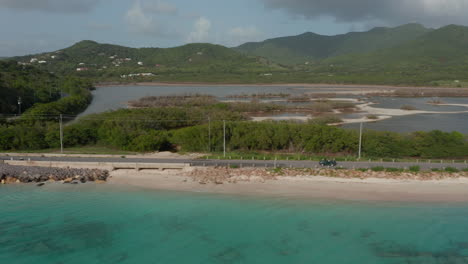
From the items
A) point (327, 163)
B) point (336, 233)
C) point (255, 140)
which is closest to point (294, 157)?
point (327, 163)

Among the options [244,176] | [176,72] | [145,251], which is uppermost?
[176,72]

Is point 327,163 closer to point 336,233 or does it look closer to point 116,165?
point 336,233

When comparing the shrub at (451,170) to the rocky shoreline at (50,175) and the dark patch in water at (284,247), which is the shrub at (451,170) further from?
the rocky shoreline at (50,175)

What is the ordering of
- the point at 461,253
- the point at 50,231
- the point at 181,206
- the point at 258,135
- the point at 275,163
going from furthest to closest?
the point at 258,135
the point at 275,163
the point at 181,206
the point at 50,231
the point at 461,253

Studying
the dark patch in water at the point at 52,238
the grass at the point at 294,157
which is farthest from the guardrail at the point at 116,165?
the dark patch in water at the point at 52,238

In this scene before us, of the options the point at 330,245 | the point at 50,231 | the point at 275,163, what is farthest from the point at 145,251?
the point at 275,163

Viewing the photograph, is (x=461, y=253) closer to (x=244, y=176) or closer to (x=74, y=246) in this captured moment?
(x=244, y=176)
